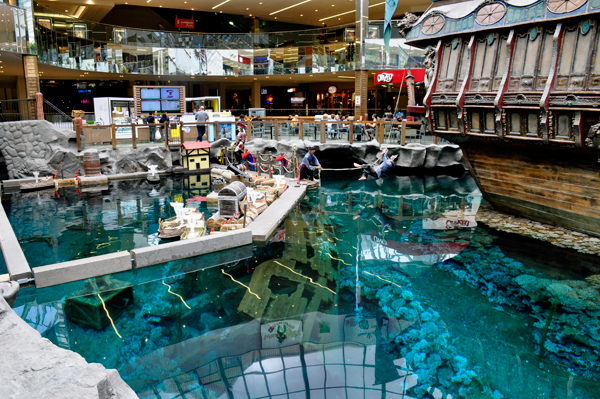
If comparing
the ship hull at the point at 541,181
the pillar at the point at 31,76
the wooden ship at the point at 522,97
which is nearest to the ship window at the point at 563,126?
the wooden ship at the point at 522,97

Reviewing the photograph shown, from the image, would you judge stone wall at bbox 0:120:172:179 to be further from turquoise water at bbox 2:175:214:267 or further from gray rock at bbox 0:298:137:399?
gray rock at bbox 0:298:137:399

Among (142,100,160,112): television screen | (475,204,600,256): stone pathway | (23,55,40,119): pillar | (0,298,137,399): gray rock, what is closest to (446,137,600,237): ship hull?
(475,204,600,256): stone pathway

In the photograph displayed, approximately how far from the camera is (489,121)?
1198 centimetres

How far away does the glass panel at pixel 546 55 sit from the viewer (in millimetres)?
10617

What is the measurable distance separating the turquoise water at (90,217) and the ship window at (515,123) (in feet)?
27.2

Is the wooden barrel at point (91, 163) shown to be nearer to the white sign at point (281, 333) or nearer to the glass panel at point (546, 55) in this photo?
the white sign at point (281, 333)

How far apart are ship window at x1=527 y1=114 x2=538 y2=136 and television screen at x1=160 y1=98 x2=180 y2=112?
18.2m

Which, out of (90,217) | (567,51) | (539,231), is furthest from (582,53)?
(90,217)

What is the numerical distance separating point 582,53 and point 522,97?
146cm

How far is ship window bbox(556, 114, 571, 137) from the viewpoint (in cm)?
1027

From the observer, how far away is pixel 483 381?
20.0 feet

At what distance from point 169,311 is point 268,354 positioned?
2.10 m

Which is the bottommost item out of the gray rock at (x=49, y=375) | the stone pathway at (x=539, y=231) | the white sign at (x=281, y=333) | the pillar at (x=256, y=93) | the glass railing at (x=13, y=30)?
the white sign at (x=281, y=333)

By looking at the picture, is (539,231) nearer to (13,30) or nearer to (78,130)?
(78,130)
